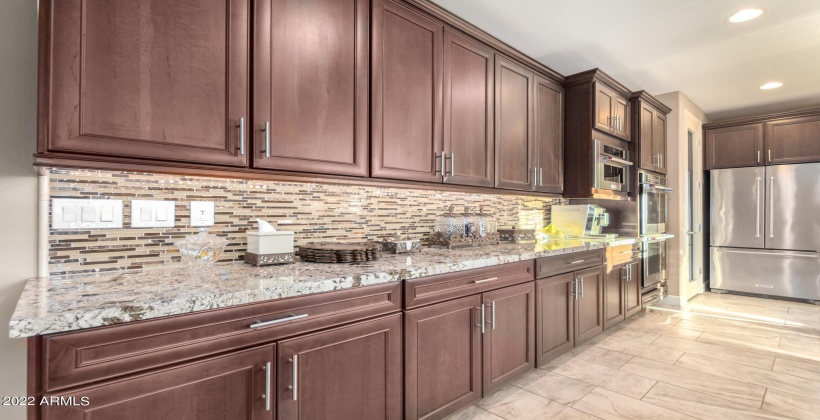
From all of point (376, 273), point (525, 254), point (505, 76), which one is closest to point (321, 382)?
point (376, 273)

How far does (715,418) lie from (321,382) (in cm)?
214

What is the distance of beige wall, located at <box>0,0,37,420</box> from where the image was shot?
4.27 feet

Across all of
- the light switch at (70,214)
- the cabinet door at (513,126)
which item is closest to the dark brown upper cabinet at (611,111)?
the cabinet door at (513,126)

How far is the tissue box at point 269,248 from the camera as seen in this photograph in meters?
1.63

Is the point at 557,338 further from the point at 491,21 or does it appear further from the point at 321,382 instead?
the point at 491,21

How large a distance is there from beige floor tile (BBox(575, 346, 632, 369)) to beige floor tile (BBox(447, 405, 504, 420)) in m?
1.16

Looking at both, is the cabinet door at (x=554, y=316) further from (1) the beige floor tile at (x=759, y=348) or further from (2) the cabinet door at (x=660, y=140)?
(2) the cabinet door at (x=660, y=140)

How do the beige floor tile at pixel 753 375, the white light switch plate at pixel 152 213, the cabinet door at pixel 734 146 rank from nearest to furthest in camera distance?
the white light switch plate at pixel 152 213, the beige floor tile at pixel 753 375, the cabinet door at pixel 734 146

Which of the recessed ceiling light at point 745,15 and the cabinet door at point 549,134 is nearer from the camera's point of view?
the recessed ceiling light at point 745,15

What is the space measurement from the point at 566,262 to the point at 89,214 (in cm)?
274

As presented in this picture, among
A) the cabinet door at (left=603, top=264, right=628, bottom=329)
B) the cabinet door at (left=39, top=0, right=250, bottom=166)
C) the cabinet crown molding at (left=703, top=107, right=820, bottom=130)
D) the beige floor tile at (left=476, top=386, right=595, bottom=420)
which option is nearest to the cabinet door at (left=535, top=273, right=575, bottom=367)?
the beige floor tile at (left=476, top=386, right=595, bottom=420)

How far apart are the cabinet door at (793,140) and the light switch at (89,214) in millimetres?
7001

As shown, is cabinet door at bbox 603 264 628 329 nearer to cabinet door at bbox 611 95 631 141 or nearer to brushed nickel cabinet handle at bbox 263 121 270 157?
cabinet door at bbox 611 95 631 141

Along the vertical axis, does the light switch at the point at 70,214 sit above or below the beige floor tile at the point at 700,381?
above
